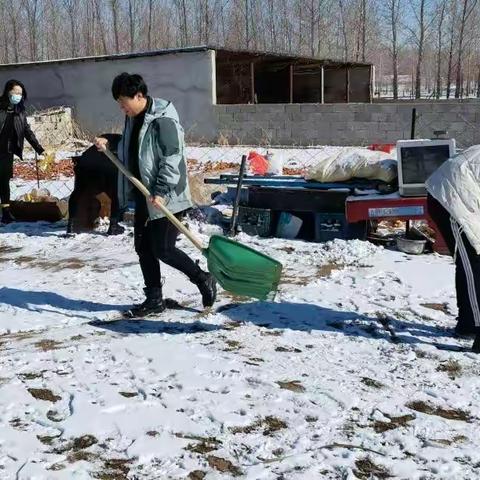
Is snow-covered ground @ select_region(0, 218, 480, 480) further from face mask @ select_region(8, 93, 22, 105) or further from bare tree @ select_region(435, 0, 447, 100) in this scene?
bare tree @ select_region(435, 0, 447, 100)

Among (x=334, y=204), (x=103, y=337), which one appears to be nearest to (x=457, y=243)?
(x=103, y=337)

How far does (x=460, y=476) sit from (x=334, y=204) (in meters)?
3.99

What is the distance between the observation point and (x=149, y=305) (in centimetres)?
428

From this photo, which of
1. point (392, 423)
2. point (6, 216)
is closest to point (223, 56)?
point (6, 216)

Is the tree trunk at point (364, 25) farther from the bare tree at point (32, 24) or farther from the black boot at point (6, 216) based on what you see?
the black boot at point (6, 216)

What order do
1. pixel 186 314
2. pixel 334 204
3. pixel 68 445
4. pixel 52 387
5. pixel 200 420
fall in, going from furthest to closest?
pixel 334 204
pixel 186 314
pixel 52 387
pixel 200 420
pixel 68 445

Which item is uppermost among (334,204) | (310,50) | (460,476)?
(310,50)

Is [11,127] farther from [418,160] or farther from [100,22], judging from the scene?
[100,22]

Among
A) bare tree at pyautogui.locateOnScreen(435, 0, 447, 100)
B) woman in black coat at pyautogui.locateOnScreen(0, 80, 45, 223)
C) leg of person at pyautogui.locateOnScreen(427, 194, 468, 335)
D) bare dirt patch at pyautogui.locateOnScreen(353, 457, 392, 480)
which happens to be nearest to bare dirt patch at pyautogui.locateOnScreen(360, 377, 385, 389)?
bare dirt patch at pyautogui.locateOnScreen(353, 457, 392, 480)

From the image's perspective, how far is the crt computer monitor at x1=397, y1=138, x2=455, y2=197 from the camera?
19.2 ft

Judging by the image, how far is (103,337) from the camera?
3.87 m

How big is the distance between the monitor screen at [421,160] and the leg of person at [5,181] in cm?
412

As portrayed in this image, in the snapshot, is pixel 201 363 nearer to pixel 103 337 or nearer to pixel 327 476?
pixel 103 337

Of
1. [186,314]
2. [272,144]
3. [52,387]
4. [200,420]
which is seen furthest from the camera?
[272,144]
